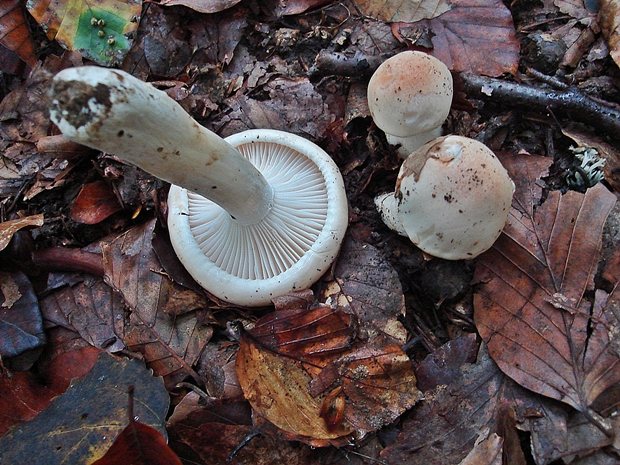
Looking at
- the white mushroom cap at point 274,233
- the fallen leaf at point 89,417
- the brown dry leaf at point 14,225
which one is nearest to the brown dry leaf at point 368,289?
the white mushroom cap at point 274,233

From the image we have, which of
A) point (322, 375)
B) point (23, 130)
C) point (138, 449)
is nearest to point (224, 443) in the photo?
point (138, 449)

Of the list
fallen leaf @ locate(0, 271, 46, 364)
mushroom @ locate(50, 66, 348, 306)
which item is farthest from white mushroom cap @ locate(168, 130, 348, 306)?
fallen leaf @ locate(0, 271, 46, 364)

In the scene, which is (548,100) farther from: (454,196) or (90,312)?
(90,312)

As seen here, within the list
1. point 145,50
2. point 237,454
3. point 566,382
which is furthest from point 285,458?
point 145,50

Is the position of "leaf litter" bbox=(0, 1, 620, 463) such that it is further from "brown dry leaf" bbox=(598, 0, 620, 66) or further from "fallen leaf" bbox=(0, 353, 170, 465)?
"fallen leaf" bbox=(0, 353, 170, 465)

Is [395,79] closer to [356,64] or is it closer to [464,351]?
[356,64]
